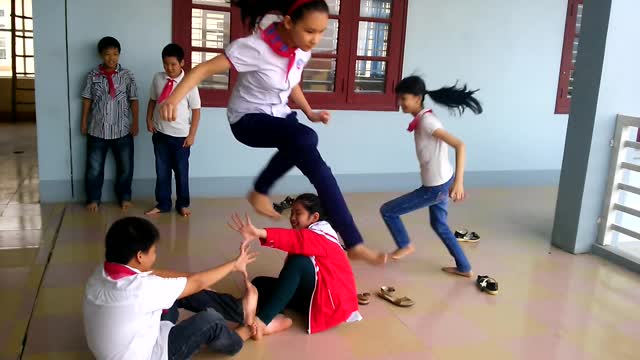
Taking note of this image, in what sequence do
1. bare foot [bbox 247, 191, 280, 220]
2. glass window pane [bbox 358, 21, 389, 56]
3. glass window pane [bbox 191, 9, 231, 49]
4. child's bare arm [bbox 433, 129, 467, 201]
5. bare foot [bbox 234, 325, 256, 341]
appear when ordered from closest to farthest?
1. bare foot [bbox 247, 191, 280, 220]
2. bare foot [bbox 234, 325, 256, 341]
3. child's bare arm [bbox 433, 129, 467, 201]
4. glass window pane [bbox 191, 9, 231, 49]
5. glass window pane [bbox 358, 21, 389, 56]

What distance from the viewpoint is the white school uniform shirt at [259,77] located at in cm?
242

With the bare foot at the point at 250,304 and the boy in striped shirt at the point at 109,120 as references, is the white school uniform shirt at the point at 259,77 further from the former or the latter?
the boy in striped shirt at the point at 109,120

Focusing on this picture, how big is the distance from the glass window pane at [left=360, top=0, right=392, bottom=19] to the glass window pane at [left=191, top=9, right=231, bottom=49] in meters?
1.45

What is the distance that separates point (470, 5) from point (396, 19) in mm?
941

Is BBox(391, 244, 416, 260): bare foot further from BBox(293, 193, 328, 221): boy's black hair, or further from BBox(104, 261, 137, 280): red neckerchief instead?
BBox(104, 261, 137, 280): red neckerchief

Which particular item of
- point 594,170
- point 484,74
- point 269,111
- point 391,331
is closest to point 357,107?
point 484,74

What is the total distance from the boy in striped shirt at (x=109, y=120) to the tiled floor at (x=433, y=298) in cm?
26

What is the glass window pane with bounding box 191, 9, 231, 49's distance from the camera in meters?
5.79

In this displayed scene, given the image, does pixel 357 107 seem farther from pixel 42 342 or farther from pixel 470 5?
pixel 42 342

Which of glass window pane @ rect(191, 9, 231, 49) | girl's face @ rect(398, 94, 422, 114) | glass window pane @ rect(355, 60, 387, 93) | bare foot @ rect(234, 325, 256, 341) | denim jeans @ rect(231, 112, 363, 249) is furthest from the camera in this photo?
glass window pane @ rect(355, 60, 387, 93)

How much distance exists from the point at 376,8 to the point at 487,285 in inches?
138

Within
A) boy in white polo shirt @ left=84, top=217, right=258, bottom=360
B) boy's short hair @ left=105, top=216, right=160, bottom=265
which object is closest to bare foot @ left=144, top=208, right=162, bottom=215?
boy in white polo shirt @ left=84, top=217, right=258, bottom=360

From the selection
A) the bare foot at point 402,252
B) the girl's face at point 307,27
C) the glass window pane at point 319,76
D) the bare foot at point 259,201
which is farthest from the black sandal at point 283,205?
the girl's face at point 307,27

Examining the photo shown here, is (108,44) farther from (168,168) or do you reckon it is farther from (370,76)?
(370,76)
